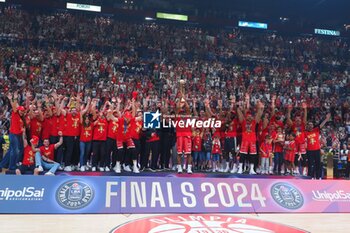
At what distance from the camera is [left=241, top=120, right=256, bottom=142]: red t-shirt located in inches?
330

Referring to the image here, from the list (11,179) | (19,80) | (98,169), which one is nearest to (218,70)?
(19,80)

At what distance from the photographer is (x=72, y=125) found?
7836 millimetres

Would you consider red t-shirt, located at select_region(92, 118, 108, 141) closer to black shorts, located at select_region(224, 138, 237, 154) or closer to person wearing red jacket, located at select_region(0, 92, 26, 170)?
person wearing red jacket, located at select_region(0, 92, 26, 170)

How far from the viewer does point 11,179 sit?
16.8 ft

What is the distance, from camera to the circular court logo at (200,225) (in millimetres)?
4539

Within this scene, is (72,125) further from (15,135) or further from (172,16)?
(172,16)

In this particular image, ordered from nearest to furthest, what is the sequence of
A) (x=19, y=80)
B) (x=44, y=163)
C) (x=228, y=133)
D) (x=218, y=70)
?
(x=44, y=163), (x=228, y=133), (x=19, y=80), (x=218, y=70)

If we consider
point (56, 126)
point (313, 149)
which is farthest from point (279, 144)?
point (56, 126)

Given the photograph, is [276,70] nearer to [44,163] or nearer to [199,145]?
[199,145]

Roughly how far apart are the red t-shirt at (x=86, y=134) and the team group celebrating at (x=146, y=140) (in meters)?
0.02

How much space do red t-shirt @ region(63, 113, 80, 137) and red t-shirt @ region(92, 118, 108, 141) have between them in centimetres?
41

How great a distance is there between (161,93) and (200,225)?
12.4 meters

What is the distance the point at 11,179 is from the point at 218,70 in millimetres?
17400

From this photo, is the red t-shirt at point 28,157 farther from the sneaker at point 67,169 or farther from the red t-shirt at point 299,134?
the red t-shirt at point 299,134
